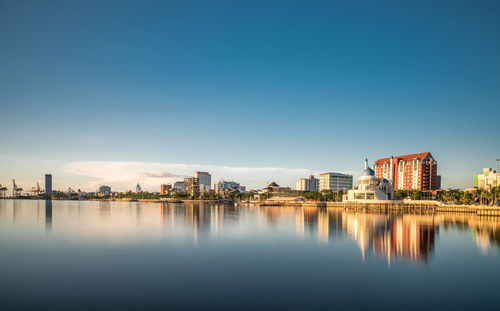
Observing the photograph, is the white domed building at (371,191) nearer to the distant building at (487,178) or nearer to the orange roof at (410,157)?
the orange roof at (410,157)

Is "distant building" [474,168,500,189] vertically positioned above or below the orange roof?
below

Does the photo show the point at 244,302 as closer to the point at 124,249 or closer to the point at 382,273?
the point at 382,273

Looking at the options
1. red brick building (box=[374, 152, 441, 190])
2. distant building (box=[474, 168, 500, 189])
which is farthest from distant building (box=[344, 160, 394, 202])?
distant building (box=[474, 168, 500, 189])

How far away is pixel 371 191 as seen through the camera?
119 m

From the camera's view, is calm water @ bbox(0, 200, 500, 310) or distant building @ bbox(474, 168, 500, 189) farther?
distant building @ bbox(474, 168, 500, 189)

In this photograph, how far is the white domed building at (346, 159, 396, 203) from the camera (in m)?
118

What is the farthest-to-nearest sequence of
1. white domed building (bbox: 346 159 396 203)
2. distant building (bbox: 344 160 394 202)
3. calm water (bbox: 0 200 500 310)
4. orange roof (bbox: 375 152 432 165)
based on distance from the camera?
orange roof (bbox: 375 152 432 165), distant building (bbox: 344 160 394 202), white domed building (bbox: 346 159 396 203), calm water (bbox: 0 200 500 310)

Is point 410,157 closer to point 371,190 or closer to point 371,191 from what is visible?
point 371,190

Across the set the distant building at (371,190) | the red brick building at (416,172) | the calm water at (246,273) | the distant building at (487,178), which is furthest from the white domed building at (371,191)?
the calm water at (246,273)

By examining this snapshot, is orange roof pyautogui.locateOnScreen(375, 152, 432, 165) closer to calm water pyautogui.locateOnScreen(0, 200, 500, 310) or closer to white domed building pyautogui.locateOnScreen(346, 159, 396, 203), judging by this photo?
white domed building pyautogui.locateOnScreen(346, 159, 396, 203)

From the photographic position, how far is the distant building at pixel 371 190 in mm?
118438

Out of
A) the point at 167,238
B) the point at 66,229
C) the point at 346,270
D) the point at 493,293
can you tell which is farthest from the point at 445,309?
the point at 66,229

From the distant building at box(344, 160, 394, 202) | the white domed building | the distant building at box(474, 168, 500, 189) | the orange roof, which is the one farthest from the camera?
the orange roof

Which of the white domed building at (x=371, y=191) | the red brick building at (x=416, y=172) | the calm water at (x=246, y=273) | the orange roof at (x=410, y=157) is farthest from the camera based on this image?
the orange roof at (x=410, y=157)
